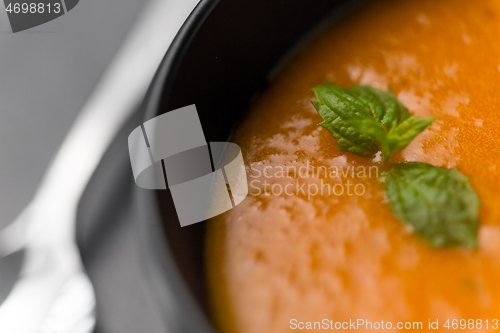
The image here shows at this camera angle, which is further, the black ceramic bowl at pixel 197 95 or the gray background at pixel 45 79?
the gray background at pixel 45 79

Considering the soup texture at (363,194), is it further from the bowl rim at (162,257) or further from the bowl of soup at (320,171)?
the bowl rim at (162,257)

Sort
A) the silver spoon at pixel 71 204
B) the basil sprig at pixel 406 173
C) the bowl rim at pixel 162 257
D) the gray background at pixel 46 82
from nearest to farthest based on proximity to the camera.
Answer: the bowl rim at pixel 162 257
the basil sprig at pixel 406 173
the silver spoon at pixel 71 204
the gray background at pixel 46 82

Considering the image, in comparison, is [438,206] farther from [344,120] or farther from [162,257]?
[162,257]

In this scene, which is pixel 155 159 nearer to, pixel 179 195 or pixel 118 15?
pixel 179 195

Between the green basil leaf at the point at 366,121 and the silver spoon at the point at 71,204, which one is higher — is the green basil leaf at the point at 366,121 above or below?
above

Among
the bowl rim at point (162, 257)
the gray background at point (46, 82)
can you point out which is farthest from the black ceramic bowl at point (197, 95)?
the gray background at point (46, 82)

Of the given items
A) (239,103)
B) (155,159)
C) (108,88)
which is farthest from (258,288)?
(108,88)

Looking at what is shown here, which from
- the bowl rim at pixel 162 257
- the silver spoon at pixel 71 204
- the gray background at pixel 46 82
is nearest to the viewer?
the bowl rim at pixel 162 257
